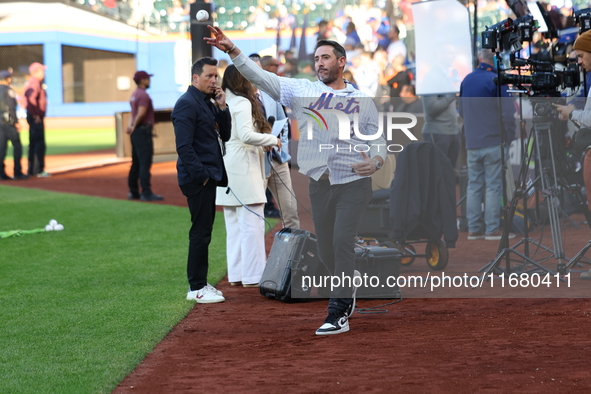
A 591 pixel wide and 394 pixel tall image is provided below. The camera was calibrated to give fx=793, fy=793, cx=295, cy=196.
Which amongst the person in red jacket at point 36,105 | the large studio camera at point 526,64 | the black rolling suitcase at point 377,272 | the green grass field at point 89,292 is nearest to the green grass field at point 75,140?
the person in red jacket at point 36,105

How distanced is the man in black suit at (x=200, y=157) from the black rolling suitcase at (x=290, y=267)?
431 mm

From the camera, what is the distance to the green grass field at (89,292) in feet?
15.1

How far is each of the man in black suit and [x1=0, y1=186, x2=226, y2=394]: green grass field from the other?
0.32 meters

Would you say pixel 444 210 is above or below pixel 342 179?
below

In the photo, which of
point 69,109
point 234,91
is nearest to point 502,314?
point 234,91

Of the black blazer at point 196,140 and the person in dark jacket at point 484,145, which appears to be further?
the person in dark jacket at point 484,145

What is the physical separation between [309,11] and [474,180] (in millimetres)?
18531

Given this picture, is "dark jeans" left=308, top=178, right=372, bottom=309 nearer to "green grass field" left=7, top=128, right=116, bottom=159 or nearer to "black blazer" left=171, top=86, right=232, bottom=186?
"black blazer" left=171, top=86, right=232, bottom=186

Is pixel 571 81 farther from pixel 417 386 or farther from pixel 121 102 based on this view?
pixel 121 102

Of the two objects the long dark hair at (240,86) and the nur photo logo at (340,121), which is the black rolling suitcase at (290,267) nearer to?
the long dark hair at (240,86)

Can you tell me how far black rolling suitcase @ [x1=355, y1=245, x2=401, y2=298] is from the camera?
6.42m

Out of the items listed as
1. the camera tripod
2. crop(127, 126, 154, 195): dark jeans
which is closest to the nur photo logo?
the camera tripod

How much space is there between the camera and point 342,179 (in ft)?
17.1

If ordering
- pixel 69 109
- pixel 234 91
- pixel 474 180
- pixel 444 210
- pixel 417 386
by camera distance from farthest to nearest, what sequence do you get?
pixel 69 109 → pixel 474 180 → pixel 444 210 → pixel 234 91 → pixel 417 386
